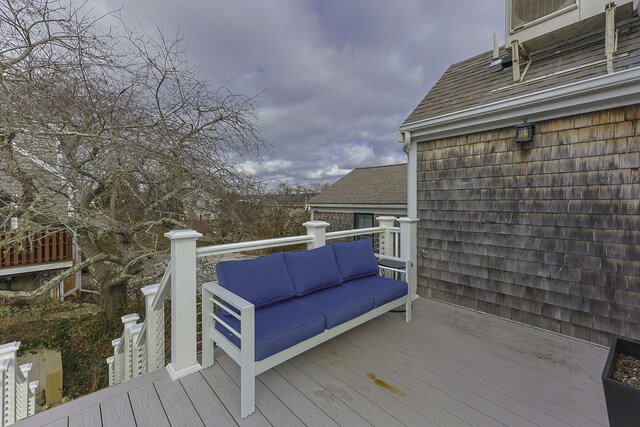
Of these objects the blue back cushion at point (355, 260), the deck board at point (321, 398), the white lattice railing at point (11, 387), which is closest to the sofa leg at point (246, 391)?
the deck board at point (321, 398)

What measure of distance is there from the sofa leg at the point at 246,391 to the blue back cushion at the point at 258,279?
0.57 m

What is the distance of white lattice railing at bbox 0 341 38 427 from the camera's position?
2051mm

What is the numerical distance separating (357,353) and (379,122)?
40.0ft

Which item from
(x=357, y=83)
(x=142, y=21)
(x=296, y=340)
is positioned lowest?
(x=296, y=340)

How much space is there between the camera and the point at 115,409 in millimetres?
1778

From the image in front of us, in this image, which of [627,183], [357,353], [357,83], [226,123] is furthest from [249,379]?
[357,83]

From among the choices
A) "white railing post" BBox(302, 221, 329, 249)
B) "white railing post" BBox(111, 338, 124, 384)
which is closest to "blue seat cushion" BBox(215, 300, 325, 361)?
"white railing post" BBox(302, 221, 329, 249)

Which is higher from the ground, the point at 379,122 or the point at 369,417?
the point at 379,122

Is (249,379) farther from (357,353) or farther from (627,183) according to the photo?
(627,183)

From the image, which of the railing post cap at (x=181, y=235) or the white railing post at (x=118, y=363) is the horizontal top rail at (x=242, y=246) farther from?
the white railing post at (x=118, y=363)

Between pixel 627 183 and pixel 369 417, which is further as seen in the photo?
pixel 627 183

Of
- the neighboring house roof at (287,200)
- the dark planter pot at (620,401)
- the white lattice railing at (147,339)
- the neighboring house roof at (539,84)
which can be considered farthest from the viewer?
the neighboring house roof at (287,200)

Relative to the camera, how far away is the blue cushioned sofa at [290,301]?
1.81m

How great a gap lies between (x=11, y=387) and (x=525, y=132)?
5.42 m
